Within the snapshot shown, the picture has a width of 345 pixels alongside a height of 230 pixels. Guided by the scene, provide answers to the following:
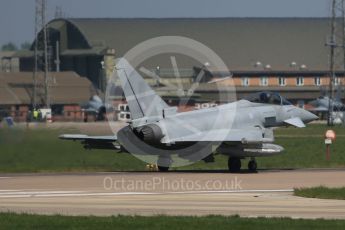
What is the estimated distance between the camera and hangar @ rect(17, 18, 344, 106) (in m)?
144

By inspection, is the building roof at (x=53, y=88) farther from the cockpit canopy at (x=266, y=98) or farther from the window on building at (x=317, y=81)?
the cockpit canopy at (x=266, y=98)

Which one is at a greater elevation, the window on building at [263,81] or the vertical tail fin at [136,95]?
the vertical tail fin at [136,95]

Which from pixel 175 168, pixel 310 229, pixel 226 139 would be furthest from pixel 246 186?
pixel 310 229

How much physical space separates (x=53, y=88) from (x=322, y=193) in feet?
376

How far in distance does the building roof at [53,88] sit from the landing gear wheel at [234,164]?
96.0 m

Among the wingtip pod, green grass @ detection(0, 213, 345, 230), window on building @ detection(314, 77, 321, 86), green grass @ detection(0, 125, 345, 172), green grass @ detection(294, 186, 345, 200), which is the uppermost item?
the wingtip pod

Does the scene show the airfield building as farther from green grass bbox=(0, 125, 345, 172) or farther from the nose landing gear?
the nose landing gear

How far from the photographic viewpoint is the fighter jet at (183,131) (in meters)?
38.8

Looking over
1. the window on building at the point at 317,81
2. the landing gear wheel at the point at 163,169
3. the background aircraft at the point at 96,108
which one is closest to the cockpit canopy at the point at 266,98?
the landing gear wheel at the point at 163,169

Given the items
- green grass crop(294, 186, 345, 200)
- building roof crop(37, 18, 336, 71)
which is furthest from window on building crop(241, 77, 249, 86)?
green grass crop(294, 186, 345, 200)

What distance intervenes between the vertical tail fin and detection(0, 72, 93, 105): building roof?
3782 inches

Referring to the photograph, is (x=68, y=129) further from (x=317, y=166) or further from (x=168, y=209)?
(x=168, y=209)

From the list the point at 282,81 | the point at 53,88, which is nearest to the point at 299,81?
the point at 282,81

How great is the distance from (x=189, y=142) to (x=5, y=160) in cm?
914
